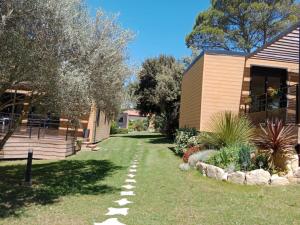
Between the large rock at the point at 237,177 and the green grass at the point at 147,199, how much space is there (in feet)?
0.92

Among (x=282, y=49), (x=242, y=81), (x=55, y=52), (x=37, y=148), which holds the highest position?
(x=282, y=49)

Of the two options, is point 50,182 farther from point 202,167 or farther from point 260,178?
point 260,178

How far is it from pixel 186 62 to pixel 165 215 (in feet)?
74.5

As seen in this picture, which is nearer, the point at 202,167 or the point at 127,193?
the point at 127,193

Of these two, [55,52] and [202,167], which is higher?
[55,52]

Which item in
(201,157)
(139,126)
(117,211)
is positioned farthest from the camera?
(139,126)

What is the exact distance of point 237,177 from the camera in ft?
30.2

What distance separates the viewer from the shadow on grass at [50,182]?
24.5 ft

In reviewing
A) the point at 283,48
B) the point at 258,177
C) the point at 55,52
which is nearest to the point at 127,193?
the point at 258,177

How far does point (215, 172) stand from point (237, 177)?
0.80 meters

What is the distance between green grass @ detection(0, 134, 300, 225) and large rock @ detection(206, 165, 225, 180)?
219mm

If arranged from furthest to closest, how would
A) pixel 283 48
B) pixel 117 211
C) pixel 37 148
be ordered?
pixel 37 148 < pixel 283 48 < pixel 117 211

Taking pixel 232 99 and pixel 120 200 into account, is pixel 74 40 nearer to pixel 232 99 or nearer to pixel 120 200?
pixel 120 200

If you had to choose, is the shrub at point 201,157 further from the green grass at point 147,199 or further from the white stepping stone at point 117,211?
the white stepping stone at point 117,211
